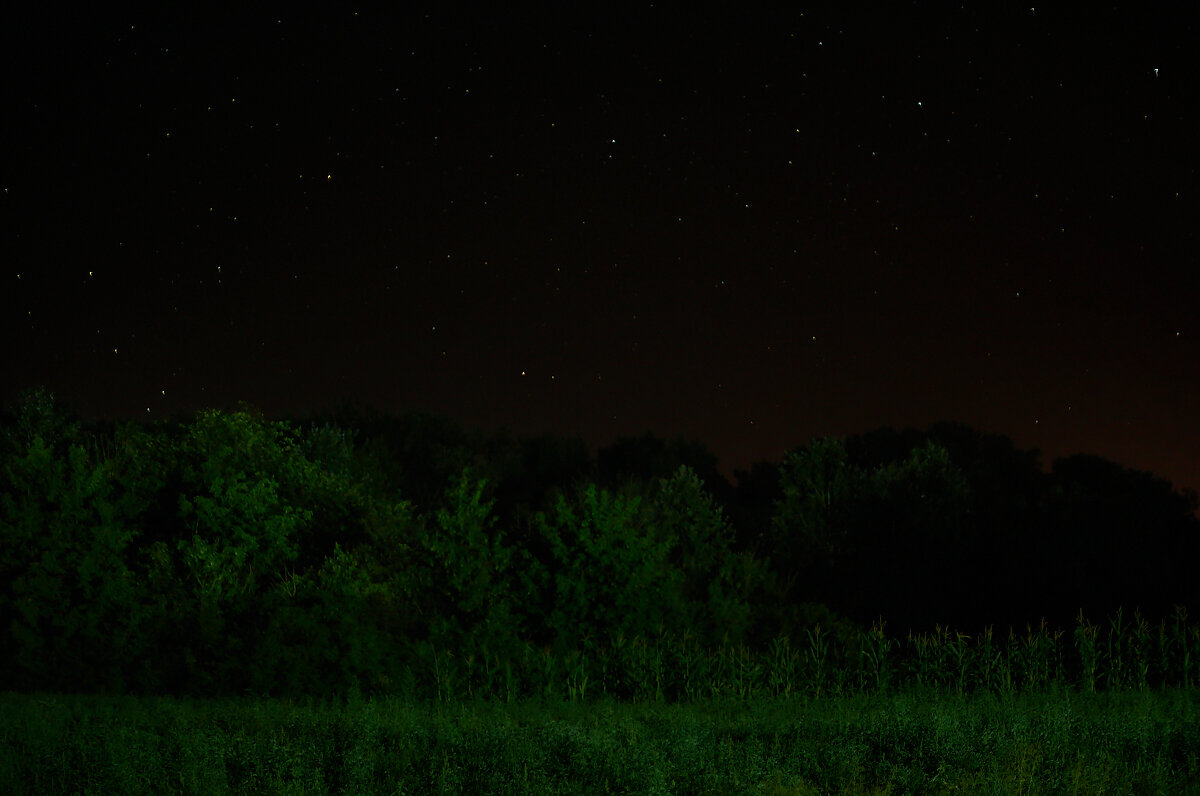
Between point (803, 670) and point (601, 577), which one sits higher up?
point (601, 577)

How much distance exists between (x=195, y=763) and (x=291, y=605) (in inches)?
312

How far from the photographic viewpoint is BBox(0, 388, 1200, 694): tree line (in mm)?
15211

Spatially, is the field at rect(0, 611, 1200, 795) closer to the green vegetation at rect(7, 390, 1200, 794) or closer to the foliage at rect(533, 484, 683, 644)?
the green vegetation at rect(7, 390, 1200, 794)

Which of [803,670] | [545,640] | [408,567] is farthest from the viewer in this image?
[408,567]

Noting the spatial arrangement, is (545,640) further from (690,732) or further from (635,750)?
(635,750)

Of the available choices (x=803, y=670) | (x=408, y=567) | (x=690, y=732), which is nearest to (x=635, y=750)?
(x=690, y=732)

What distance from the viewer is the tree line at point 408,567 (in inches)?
599

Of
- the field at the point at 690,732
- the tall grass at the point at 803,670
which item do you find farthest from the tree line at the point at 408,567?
the field at the point at 690,732

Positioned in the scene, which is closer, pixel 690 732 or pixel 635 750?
pixel 635 750

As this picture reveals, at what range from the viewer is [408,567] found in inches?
658

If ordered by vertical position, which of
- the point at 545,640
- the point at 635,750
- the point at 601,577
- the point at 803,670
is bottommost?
the point at 635,750

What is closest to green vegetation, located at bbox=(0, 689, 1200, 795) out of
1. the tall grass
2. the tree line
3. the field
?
the field

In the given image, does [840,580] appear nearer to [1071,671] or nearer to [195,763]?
[1071,671]

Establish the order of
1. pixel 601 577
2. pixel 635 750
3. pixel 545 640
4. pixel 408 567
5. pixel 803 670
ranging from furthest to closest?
pixel 408 567
pixel 601 577
pixel 545 640
pixel 803 670
pixel 635 750
